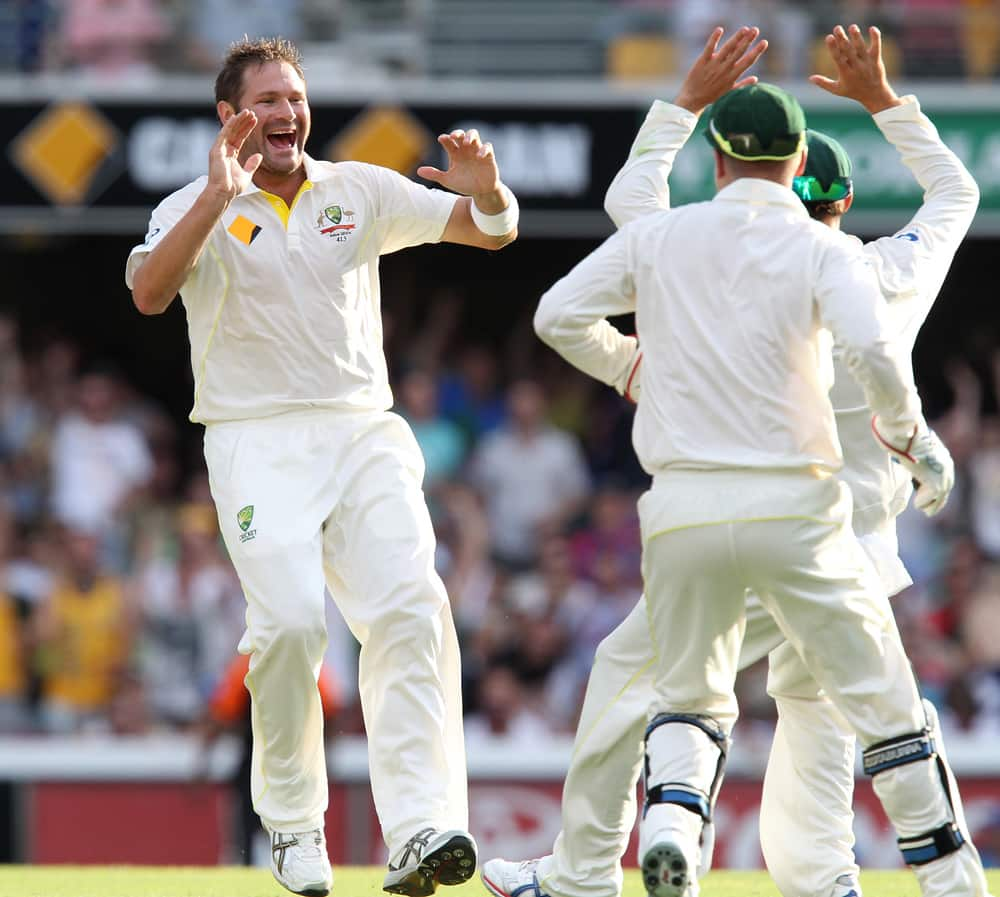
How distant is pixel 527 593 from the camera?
1219cm

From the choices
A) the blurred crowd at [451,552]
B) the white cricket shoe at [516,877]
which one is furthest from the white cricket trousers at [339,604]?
the blurred crowd at [451,552]

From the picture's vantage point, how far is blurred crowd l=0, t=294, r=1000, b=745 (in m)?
11.6

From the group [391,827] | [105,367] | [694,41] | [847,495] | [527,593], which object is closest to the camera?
[847,495]

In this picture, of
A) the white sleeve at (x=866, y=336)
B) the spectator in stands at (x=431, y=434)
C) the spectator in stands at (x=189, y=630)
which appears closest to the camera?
the white sleeve at (x=866, y=336)

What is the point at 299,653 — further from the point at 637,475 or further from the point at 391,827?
the point at 637,475

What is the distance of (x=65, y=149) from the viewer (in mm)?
12539

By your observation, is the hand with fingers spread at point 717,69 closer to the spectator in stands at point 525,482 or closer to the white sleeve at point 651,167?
the white sleeve at point 651,167

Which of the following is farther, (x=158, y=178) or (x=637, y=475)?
(x=637, y=475)

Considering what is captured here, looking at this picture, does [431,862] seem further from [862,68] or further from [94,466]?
[94,466]

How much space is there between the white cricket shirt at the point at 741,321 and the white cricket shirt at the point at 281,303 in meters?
1.01

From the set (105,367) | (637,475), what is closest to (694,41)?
(637,475)

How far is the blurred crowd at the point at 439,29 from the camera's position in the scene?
13.0 m

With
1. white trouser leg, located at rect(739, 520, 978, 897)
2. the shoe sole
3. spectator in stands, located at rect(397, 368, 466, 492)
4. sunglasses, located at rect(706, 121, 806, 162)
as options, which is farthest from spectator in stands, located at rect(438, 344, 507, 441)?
the shoe sole

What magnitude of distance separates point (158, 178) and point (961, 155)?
520cm
